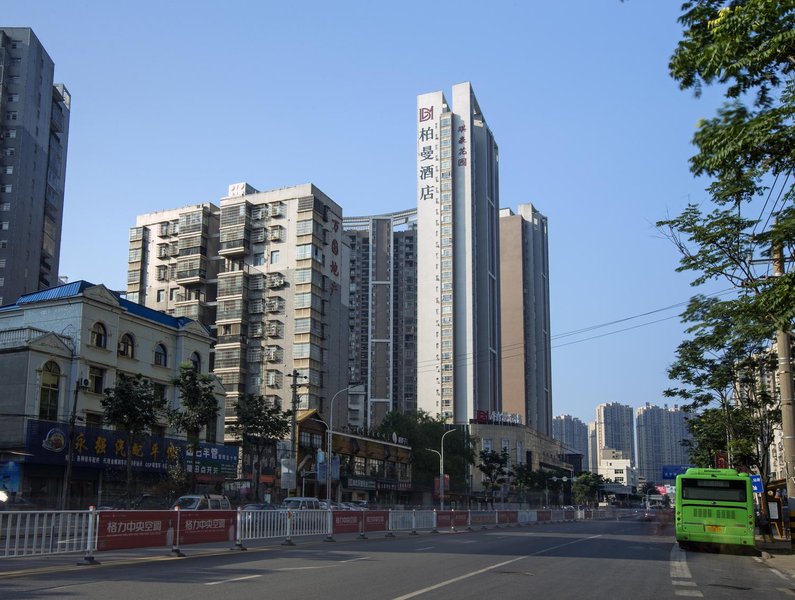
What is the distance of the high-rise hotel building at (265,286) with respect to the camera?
86.7 meters

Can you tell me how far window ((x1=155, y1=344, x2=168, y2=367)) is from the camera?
179ft

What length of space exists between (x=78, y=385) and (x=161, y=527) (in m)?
25.8

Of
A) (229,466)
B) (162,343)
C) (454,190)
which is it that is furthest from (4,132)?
(454,190)

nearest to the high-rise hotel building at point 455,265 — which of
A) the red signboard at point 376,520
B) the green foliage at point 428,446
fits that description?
the green foliage at point 428,446

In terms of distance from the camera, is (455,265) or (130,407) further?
(455,265)

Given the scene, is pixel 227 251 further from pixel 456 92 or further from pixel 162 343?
pixel 456 92

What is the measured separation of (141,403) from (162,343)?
37.2 ft

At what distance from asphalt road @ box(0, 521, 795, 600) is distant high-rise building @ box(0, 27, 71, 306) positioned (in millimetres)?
71980

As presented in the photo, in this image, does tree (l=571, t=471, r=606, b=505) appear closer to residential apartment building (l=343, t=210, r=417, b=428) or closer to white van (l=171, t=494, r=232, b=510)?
residential apartment building (l=343, t=210, r=417, b=428)

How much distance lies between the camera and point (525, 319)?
A: 17400 cm

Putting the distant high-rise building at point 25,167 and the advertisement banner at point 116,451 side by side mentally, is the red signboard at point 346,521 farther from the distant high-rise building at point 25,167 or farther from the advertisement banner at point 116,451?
the distant high-rise building at point 25,167

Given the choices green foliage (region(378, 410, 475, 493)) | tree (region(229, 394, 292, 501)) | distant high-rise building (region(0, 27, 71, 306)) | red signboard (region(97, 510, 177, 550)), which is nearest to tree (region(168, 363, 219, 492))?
tree (region(229, 394, 292, 501))

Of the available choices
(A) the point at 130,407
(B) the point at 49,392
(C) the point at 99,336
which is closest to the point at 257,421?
(C) the point at 99,336

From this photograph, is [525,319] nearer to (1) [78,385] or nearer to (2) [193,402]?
(2) [193,402]
